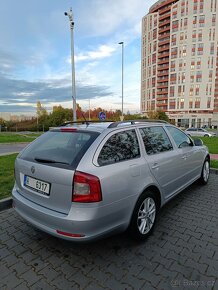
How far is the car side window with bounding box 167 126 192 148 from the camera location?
380cm

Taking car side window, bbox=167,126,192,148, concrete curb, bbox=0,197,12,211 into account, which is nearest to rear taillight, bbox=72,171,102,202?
car side window, bbox=167,126,192,148

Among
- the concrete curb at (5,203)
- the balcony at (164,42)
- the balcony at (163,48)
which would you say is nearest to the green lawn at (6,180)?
the concrete curb at (5,203)

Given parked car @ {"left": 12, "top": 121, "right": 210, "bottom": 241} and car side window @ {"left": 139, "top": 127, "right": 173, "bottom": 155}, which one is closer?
parked car @ {"left": 12, "top": 121, "right": 210, "bottom": 241}

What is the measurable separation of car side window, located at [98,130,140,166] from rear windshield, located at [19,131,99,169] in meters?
0.20

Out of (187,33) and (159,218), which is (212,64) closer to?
(187,33)

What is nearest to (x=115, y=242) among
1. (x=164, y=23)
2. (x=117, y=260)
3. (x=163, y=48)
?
(x=117, y=260)

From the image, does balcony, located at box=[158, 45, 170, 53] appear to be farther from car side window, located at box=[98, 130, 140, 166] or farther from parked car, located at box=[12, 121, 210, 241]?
car side window, located at box=[98, 130, 140, 166]

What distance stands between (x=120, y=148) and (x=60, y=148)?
2.60ft

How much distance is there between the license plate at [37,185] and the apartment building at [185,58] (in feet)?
233

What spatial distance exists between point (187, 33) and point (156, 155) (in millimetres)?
76201

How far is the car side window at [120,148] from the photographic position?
7.59 feet

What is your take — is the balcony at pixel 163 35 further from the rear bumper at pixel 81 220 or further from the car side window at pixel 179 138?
the rear bumper at pixel 81 220

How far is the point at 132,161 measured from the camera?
8.36ft

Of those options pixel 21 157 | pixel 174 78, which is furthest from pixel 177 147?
pixel 174 78
